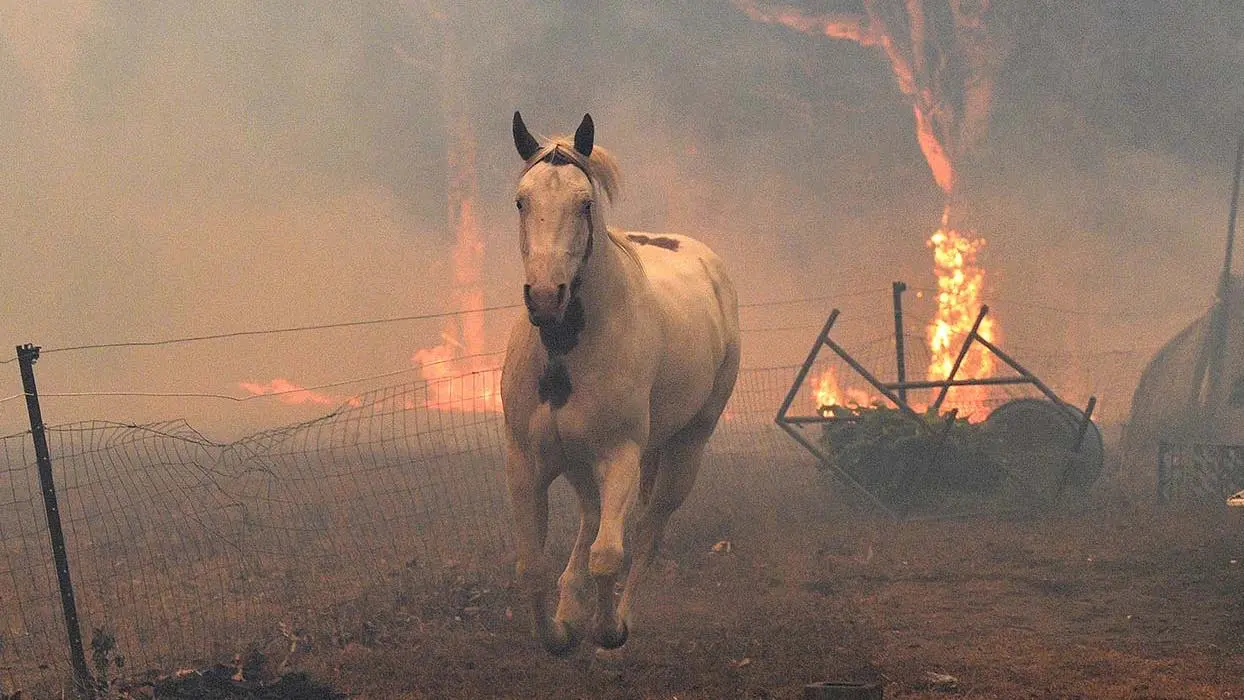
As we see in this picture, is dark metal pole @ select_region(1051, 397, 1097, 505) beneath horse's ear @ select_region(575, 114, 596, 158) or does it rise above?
beneath

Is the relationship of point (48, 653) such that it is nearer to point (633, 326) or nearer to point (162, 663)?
point (162, 663)

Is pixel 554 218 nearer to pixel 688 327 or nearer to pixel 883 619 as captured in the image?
pixel 688 327

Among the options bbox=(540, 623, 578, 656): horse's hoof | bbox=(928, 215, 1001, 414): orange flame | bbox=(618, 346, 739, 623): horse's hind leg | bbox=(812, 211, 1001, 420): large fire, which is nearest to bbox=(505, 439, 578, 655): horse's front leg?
bbox=(540, 623, 578, 656): horse's hoof

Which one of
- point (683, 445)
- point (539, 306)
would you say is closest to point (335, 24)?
point (683, 445)

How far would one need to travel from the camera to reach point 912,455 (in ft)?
45.8

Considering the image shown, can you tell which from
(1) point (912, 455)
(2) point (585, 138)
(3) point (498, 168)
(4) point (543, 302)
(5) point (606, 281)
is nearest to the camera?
(4) point (543, 302)

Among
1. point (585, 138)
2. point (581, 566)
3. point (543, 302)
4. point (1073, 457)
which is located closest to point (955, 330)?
point (1073, 457)

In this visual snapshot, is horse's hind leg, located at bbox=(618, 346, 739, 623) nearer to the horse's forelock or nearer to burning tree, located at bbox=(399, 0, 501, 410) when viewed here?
the horse's forelock

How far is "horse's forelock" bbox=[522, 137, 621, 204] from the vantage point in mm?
6441

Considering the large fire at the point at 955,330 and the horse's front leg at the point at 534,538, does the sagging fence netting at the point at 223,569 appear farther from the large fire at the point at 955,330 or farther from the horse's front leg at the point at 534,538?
the large fire at the point at 955,330

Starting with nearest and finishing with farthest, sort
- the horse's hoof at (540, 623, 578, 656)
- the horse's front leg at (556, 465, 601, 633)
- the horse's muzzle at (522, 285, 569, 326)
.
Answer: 1. the horse's muzzle at (522, 285, 569, 326)
2. the horse's hoof at (540, 623, 578, 656)
3. the horse's front leg at (556, 465, 601, 633)

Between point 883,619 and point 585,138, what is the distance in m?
4.58

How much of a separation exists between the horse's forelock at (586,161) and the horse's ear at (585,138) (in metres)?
0.03

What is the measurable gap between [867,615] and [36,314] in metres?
28.4
